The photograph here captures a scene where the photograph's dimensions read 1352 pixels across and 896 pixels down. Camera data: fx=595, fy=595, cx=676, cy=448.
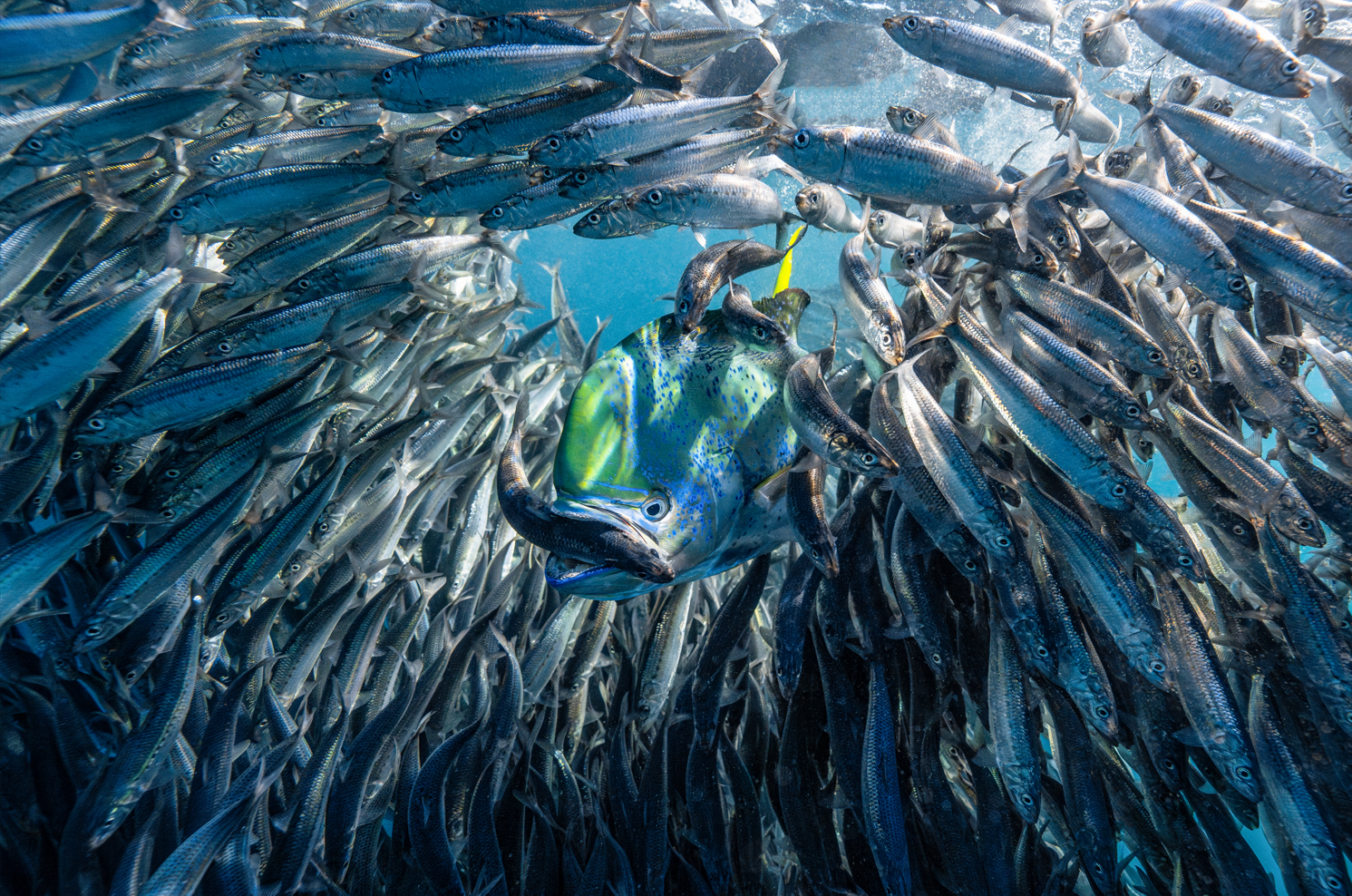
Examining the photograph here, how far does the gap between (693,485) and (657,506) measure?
14 cm

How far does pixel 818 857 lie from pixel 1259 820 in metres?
1.59

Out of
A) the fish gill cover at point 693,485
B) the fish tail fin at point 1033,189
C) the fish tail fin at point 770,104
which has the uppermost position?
the fish tail fin at point 770,104

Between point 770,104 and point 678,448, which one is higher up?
point 770,104

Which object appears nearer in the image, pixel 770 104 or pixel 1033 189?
pixel 1033 189

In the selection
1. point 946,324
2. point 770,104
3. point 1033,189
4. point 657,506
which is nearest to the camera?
point 657,506

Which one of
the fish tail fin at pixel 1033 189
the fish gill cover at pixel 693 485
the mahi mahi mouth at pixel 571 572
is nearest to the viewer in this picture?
the mahi mahi mouth at pixel 571 572

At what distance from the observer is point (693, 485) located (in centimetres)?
189

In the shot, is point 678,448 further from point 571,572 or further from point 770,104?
point 770,104

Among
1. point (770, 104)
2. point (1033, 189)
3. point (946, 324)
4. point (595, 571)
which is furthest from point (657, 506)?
point (1033, 189)

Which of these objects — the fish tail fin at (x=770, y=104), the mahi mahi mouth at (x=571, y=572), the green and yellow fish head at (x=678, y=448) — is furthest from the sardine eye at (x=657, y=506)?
the fish tail fin at (x=770, y=104)

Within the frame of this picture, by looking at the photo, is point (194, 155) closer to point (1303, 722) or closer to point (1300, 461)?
point (1300, 461)

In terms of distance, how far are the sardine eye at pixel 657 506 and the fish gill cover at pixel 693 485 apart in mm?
20

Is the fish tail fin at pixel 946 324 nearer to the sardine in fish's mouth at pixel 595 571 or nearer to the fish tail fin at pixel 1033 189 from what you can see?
the fish tail fin at pixel 1033 189

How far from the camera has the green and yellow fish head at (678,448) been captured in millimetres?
1844
